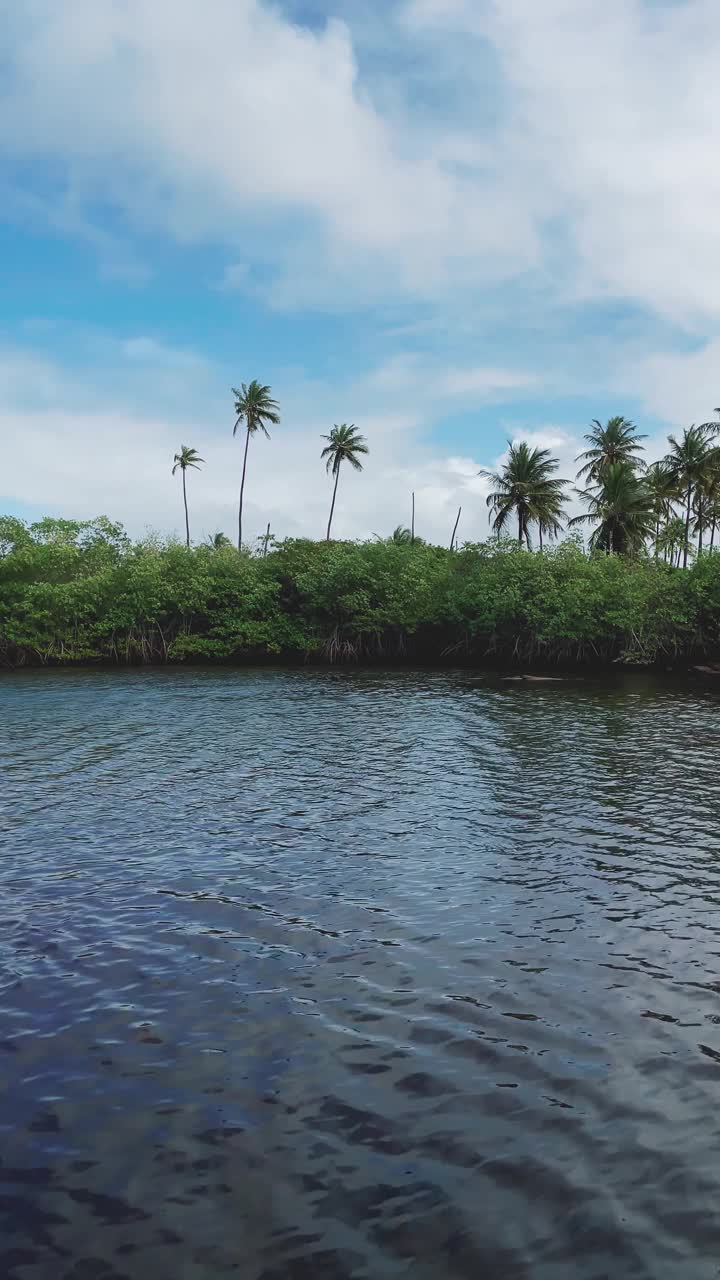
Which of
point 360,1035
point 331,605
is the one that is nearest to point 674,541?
point 331,605

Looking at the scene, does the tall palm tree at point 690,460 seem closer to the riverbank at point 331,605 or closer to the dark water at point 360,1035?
the riverbank at point 331,605

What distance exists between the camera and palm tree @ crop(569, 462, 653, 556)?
70062 mm

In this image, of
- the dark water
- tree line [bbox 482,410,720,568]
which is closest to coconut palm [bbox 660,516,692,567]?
tree line [bbox 482,410,720,568]

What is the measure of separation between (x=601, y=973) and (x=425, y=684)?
3694 centimetres

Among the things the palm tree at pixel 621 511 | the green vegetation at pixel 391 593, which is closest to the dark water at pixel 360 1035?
the green vegetation at pixel 391 593

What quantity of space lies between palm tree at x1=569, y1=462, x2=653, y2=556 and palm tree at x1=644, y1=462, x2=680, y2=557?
80 centimetres

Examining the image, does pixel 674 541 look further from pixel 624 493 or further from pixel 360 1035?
pixel 360 1035

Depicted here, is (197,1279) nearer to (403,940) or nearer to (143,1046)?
(143,1046)

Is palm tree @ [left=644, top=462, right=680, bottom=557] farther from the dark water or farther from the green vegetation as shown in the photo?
the dark water

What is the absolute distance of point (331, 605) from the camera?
214 feet

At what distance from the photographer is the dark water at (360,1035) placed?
5605 mm

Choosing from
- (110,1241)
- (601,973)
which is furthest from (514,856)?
(110,1241)

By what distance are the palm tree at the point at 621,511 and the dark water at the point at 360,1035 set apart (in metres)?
55.7

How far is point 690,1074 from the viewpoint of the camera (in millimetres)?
7441
